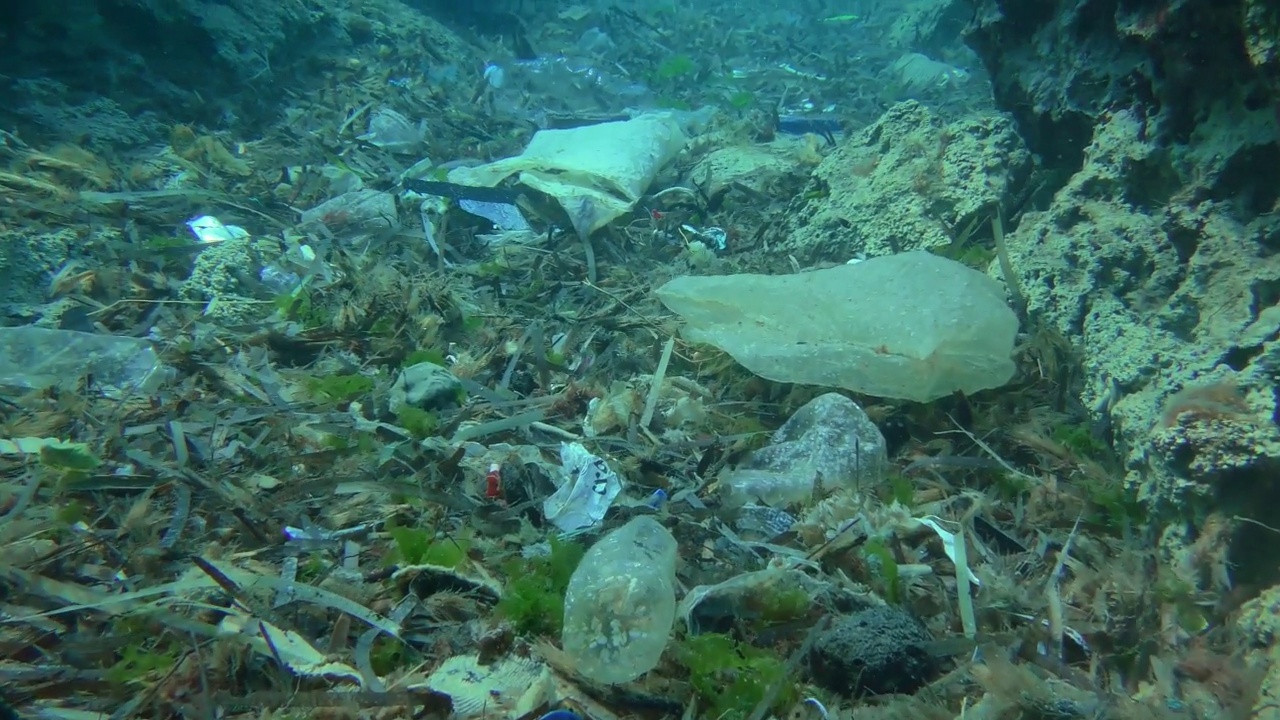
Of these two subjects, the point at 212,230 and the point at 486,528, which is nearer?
the point at 486,528

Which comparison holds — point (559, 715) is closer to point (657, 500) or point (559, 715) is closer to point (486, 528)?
point (486, 528)

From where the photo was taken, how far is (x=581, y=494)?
2471mm

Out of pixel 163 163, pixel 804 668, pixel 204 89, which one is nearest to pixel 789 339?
pixel 804 668

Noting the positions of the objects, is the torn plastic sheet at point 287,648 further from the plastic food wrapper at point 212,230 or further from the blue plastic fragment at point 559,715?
the plastic food wrapper at point 212,230

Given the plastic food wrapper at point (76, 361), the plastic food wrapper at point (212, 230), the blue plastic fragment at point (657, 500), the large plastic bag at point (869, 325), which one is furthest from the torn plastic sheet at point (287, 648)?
the plastic food wrapper at point (212, 230)

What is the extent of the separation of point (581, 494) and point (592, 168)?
11.4ft

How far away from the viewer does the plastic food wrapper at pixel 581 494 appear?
238 centimetres

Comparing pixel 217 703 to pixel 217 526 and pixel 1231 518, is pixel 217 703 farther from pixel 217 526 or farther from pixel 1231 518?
pixel 1231 518

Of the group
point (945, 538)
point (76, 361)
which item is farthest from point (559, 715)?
point (76, 361)

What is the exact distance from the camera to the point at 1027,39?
4004mm

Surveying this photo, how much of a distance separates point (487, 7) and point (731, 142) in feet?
23.1

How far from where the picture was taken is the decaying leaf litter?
168cm

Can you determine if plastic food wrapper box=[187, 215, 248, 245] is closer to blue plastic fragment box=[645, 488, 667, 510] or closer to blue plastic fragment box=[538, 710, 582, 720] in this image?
blue plastic fragment box=[645, 488, 667, 510]

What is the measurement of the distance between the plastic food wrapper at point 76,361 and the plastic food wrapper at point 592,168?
2652 mm
